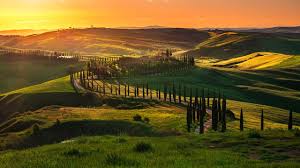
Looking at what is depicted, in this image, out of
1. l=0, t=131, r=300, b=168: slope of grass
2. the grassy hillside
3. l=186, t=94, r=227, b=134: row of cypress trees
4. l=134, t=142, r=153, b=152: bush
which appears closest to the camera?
l=0, t=131, r=300, b=168: slope of grass

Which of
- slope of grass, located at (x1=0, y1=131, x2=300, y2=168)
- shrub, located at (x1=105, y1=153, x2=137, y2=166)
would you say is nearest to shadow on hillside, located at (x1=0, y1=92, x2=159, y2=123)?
slope of grass, located at (x1=0, y1=131, x2=300, y2=168)

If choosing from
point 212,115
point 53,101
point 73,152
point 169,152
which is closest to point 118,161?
point 73,152

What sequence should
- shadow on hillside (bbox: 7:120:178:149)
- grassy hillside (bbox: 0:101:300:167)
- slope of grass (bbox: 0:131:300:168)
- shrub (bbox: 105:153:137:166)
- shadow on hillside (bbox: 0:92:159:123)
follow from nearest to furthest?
shrub (bbox: 105:153:137:166) → slope of grass (bbox: 0:131:300:168) → grassy hillside (bbox: 0:101:300:167) → shadow on hillside (bbox: 7:120:178:149) → shadow on hillside (bbox: 0:92:159:123)

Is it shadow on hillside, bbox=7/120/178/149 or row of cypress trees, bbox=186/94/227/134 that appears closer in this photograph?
row of cypress trees, bbox=186/94/227/134

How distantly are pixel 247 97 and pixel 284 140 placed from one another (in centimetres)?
11655

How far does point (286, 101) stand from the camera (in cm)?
15050

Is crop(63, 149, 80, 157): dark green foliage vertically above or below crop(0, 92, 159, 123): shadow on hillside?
above

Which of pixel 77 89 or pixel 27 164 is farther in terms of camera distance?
pixel 77 89

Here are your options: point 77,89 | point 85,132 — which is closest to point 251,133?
point 85,132

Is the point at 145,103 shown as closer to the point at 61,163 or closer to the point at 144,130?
the point at 144,130

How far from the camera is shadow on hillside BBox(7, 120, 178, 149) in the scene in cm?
7281

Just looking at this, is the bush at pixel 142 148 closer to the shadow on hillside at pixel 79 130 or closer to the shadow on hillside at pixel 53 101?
the shadow on hillside at pixel 79 130

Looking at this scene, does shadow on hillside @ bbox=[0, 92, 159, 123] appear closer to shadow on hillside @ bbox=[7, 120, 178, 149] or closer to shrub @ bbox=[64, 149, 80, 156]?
shadow on hillside @ bbox=[7, 120, 178, 149]

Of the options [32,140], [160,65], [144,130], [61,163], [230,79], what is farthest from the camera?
[160,65]
